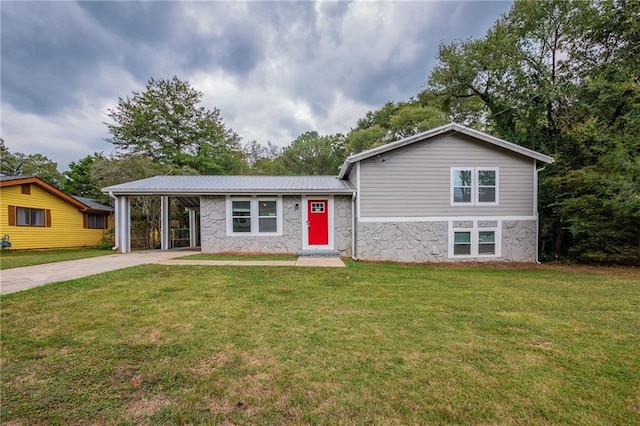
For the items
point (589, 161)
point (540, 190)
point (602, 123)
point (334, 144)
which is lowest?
point (540, 190)

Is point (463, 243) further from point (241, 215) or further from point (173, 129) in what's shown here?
point (173, 129)

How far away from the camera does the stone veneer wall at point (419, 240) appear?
999 centimetres

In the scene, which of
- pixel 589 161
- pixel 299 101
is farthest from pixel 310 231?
pixel 299 101

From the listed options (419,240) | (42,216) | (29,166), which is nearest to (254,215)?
(419,240)

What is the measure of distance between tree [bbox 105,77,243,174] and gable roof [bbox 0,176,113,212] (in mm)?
6677

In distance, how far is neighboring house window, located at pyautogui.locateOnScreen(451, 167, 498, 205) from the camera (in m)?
10.1

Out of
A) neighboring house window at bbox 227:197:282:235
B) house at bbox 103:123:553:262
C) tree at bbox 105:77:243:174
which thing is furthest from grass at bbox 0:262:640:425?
tree at bbox 105:77:243:174

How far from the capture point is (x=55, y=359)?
2.72 m

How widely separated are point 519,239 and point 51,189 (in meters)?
21.2

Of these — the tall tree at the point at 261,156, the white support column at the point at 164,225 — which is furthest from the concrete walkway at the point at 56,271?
the tall tree at the point at 261,156

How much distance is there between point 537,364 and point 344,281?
382cm

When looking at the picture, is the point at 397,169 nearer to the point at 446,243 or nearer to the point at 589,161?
the point at 446,243

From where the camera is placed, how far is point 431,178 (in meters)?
10.1

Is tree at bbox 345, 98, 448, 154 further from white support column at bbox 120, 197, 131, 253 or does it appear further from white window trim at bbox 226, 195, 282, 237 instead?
white support column at bbox 120, 197, 131, 253
